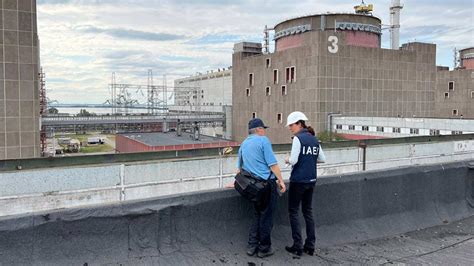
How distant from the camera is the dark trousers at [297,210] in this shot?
4.73 metres

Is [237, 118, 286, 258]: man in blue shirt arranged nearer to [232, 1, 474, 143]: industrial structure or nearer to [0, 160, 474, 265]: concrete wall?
[0, 160, 474, 265]: concrete wall

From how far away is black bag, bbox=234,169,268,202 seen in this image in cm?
443

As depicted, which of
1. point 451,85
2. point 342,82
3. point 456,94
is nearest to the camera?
point 342,82

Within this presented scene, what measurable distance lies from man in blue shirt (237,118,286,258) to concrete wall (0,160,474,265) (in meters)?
0.19

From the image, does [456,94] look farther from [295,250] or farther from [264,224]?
[264,224]

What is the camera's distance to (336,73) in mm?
47469

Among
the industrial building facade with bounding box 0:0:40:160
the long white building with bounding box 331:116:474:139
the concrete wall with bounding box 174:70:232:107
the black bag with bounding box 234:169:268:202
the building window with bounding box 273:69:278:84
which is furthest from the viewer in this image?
the concrete wall with bounding box 174:70:232:107

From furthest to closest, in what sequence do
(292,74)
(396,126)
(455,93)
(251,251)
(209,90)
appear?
(209,90) → (455,93) → (292,74) → (396,126) → (251,251)

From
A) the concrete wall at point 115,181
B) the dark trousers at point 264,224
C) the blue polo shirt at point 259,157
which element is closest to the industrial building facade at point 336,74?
the concrete wall at point 115,181

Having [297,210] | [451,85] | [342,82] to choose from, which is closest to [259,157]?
[297,210]

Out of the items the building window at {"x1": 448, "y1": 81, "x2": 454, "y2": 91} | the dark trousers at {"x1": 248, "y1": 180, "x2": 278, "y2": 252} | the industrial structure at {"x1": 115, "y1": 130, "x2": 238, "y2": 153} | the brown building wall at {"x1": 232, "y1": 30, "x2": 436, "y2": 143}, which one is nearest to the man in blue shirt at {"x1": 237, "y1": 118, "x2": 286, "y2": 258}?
the dark trousers at {"x1": 248, "y1": 180, "x2": 278, "y2": 252}

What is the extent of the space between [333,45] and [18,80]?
3878 cm


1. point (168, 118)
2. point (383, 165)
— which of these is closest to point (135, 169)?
point (383, 165)

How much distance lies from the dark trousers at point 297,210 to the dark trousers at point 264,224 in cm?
31
